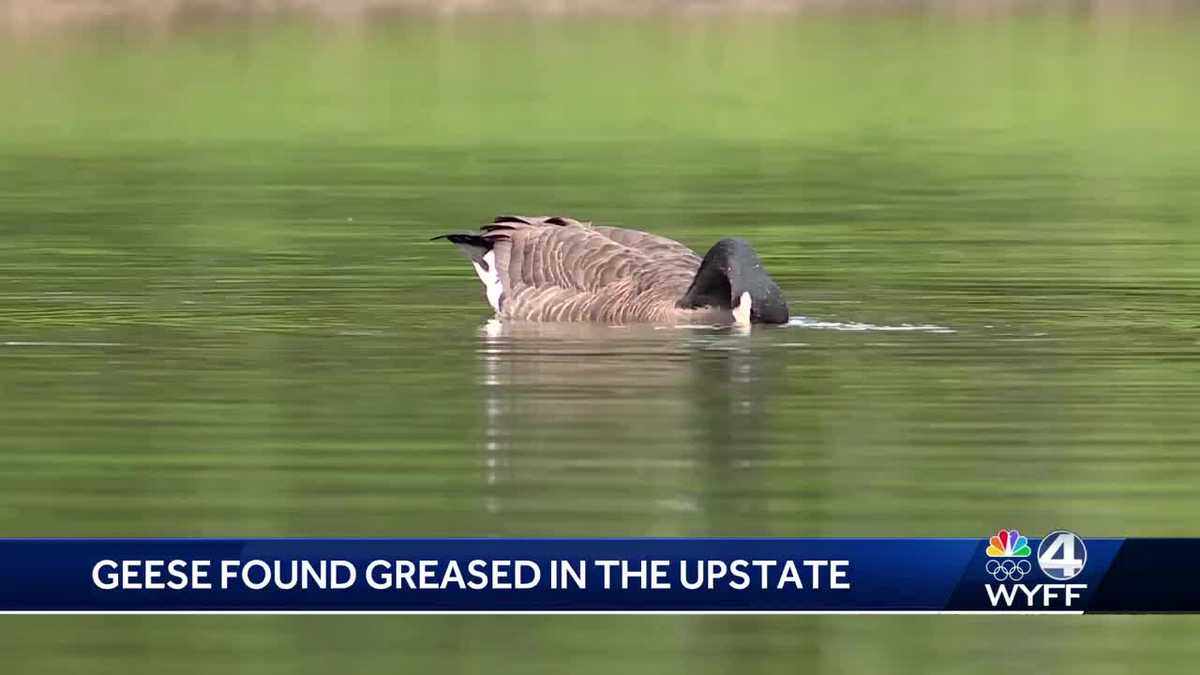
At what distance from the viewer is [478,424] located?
53.7 feet

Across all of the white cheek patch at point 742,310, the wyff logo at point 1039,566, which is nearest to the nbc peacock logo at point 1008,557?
the wyff logo at point 1039,566

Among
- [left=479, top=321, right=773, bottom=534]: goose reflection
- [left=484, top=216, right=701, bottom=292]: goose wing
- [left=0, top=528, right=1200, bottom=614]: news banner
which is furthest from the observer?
[left=484, top=216, right=701, bottom=292]: goose wing

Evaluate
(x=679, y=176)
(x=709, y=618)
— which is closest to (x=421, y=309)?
(x=709, y=618)

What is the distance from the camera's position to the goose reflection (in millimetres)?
14102

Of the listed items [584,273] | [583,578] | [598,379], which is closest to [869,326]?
[584,273]

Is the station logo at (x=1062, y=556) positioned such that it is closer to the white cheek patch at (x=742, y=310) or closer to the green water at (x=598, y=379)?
the green water at (x=598, y=379)

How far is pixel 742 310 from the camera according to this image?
20.1 meters

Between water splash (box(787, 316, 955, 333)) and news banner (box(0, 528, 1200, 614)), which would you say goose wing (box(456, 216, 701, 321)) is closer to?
water splash (box(787, 316, 955, 333))

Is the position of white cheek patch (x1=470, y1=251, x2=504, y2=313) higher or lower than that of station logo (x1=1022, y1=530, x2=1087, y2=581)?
higher

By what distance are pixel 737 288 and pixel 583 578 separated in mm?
→ 8170

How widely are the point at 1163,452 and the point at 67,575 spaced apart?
18.9 feet

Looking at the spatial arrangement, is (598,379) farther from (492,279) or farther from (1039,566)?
(1039,566)

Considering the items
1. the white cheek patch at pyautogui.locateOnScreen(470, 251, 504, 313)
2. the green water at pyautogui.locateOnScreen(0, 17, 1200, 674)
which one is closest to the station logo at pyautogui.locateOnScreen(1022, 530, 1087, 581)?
the green water at pyautogui.locateOnScreen(0, 17, 1200, 674)

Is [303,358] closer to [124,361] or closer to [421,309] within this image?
[124,361]
